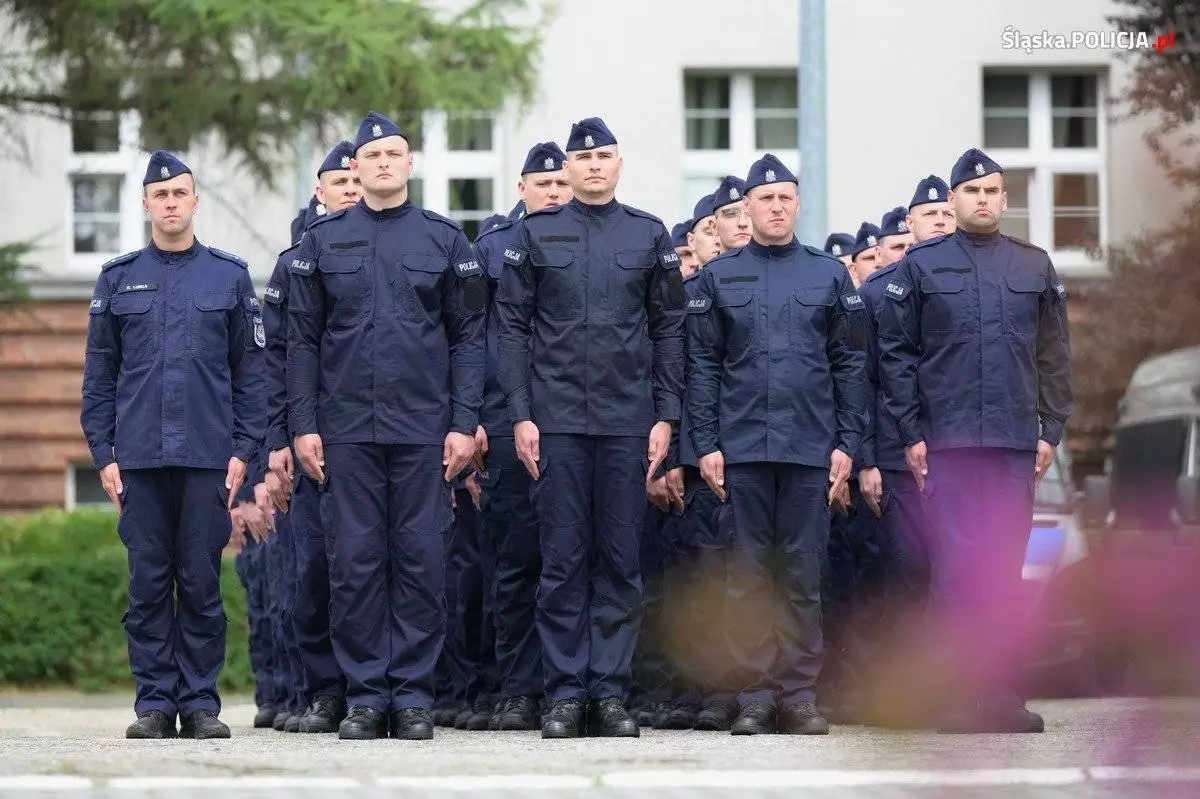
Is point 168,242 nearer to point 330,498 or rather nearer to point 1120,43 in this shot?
point 330,498

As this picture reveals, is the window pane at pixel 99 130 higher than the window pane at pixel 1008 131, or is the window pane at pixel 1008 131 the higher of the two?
the window pane at pixel 1008 131

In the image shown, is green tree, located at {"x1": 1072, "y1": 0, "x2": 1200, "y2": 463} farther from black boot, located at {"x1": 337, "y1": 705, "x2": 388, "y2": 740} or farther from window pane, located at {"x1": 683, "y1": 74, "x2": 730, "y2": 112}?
black boot, located at {"x1": 337, "y1": 705, "x2": 388, "y2": 740}

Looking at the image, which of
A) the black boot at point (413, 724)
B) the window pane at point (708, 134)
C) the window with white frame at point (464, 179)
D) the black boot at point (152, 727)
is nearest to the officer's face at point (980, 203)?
the black boot at point (413, 724)

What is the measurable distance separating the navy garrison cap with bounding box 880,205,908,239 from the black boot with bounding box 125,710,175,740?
442 cm

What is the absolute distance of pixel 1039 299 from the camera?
416 inches

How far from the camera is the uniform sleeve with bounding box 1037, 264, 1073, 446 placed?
34.7 ft

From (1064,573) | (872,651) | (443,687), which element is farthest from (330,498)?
(1064,573)

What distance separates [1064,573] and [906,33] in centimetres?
1036

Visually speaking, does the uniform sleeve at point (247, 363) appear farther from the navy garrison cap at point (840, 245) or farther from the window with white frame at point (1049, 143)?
the window with white frame at point (1049, 143)

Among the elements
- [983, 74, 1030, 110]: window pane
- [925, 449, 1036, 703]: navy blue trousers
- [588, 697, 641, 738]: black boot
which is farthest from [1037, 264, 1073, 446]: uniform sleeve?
[983, 74, 1030, 110]: window pane

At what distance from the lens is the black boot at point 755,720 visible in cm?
1022

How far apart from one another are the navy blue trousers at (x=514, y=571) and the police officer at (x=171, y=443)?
1095 millimetres

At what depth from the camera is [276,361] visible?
33.7ft

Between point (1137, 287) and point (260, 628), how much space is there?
34.4ft
